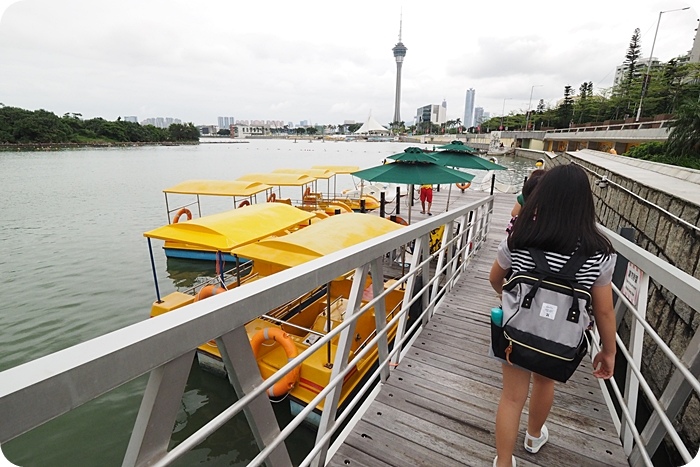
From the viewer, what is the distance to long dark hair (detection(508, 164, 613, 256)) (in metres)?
1.53

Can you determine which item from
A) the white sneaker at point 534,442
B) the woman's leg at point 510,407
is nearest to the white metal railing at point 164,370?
the woman's leg at point 510,407

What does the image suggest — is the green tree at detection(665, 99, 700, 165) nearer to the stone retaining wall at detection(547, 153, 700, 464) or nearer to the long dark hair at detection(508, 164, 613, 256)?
the stone retaining wall at detection(547, 153, 700, 464)

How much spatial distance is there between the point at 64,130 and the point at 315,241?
84.6m

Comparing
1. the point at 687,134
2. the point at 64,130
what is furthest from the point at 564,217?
the point at 64,130

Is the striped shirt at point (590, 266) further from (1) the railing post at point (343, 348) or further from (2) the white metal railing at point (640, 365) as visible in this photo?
(1) the railing post at point (343, 348)

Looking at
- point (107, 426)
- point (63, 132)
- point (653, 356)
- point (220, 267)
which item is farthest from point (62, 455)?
point (63, 132)

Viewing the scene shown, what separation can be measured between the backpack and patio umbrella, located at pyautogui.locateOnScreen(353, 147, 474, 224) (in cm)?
531

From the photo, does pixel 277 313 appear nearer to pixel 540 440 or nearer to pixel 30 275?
pixel 540 440

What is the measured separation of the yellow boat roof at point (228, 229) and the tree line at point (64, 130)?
75744 mm

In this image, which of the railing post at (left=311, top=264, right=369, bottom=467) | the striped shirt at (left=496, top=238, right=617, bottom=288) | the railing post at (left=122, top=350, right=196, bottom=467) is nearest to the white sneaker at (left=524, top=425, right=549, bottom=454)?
the striped shirt at (left=496, top=238, right=617, bottom=288)

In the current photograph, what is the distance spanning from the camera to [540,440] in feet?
6.97

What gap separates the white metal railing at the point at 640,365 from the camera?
1.51m

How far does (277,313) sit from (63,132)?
82.5m

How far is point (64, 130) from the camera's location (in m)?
66.4
